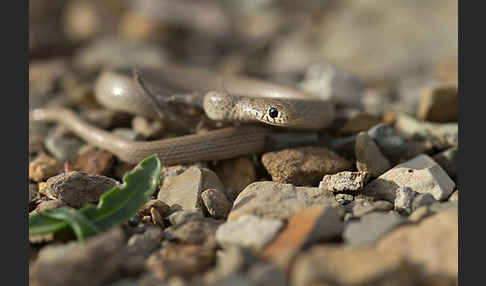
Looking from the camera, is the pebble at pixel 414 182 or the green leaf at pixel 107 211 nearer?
the green leaf at pixel 107 211

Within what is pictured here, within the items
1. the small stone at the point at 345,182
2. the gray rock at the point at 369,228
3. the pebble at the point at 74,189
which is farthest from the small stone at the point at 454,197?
the pebble at the point at 74,189

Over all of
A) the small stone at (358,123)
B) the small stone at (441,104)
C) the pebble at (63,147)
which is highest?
the small stone at (441,104)

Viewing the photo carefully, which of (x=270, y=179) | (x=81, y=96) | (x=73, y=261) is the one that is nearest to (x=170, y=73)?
(x=81, y=96)

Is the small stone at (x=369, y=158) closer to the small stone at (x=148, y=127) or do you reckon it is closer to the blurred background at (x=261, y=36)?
the small stone at (x=148, y=127)

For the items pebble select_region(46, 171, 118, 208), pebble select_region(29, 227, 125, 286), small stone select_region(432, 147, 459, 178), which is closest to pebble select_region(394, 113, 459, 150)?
small stone select_region(432, 147, 459, 178)

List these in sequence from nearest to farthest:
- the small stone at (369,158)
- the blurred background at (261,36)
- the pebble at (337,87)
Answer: the small stone at (369,158) → the pebble at (337,87) → the blurred background at (261,36)

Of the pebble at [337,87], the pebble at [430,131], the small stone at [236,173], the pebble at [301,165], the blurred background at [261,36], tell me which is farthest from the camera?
the blurred background at [261,36]

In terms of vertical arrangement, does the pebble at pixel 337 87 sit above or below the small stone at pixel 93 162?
above
